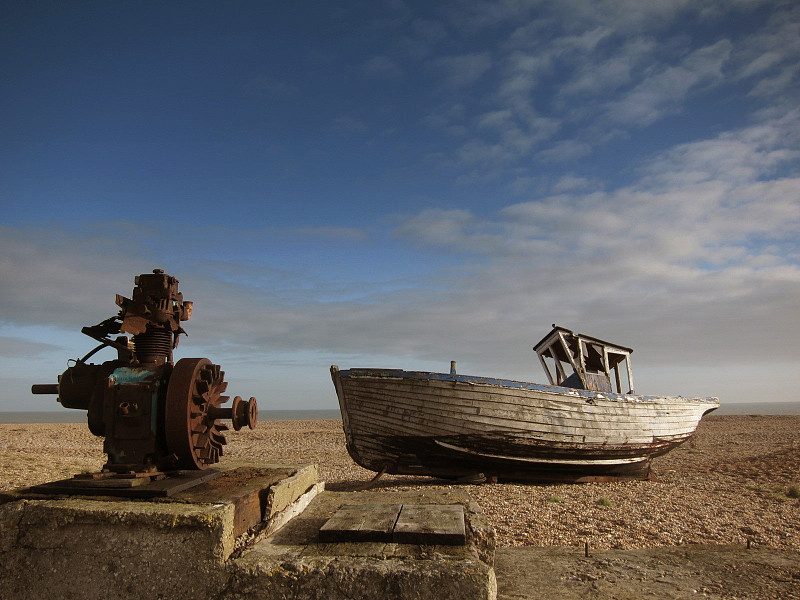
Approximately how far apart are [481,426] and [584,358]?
439 centimetres

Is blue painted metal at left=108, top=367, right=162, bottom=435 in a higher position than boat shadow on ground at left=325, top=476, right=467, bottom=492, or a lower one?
higher

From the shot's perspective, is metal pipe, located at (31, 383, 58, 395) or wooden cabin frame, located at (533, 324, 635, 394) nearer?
metal pipe, located at (31, 383, 58, 395)

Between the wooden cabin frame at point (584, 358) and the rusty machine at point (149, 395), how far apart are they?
10.1m

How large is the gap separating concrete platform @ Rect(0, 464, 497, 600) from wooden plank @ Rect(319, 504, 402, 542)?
0.05 metres

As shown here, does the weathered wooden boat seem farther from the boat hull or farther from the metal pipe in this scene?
the metal pipe

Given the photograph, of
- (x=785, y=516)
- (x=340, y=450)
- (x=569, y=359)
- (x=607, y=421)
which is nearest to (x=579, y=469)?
(x=607, y=421)

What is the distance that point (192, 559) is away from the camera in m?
2.63

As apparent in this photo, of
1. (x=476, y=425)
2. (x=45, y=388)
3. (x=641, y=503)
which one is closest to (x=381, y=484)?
(x=476, y=425)

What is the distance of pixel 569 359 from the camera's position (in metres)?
12.4

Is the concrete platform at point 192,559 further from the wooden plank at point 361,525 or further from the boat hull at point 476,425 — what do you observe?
the boat hull at point 476,425

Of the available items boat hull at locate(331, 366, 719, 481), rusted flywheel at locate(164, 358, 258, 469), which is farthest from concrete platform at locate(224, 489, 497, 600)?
boat hull at locate(331, 366, 719, 481)

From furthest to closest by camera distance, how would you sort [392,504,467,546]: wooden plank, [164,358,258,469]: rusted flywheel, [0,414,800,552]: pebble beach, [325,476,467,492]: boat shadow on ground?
1. [325,476,467,492]: boat shadow on ground
2. [0,414,800,552]: pebble beach
3. [164,358,258,469]: rusted flywheel
4. [392,504,467,546]: wooden plank

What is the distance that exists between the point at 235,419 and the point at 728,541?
6044 mm

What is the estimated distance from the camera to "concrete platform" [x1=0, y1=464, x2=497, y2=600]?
2.50 meters
